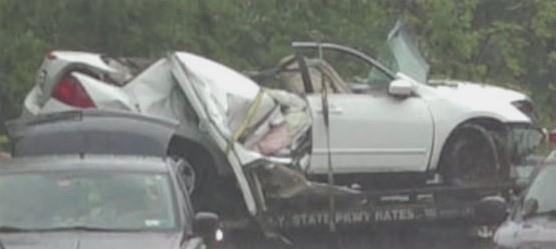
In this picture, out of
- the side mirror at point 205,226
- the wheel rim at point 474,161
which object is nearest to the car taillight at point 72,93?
the wheel rim at point 474,161

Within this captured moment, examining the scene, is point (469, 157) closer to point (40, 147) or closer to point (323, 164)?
point (323, 164)

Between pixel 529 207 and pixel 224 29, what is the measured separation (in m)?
10.4

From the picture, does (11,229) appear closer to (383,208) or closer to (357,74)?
(383,208)

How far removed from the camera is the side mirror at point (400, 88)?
47.6 ft

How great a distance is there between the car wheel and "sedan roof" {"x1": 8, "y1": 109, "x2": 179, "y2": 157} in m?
3.18

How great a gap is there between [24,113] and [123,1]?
15.1ft

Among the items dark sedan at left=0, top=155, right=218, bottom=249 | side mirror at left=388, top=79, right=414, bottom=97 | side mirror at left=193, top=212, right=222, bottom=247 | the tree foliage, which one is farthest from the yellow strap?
the tree foliage

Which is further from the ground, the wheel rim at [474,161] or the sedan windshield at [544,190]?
the sedan windshield at [544,190]

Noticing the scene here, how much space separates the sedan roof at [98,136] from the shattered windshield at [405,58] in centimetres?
323

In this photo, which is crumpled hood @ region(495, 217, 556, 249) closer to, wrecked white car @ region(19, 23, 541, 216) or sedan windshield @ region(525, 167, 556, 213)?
sedan windshield @ region(525, 167, 556, 213)

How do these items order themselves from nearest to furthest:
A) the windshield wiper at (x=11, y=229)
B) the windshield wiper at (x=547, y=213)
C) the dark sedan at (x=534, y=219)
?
1. the windshield wiper at (x=11, y=229)
2. the dark sedan at (x=534, y=219)
3. the windshield wiper at (x=547, y=213)

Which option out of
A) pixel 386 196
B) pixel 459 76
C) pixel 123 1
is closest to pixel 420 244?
pixel 386 196

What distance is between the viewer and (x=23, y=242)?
360 inches

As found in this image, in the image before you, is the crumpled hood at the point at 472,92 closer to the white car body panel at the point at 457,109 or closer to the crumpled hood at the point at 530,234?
the white car body panel at the point at 457,109
